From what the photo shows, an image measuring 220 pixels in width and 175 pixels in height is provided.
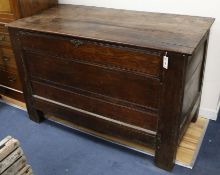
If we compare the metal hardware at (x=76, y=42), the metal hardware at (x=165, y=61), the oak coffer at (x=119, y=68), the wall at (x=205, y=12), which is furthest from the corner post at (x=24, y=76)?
the metal hardware at (x=165, y=61)

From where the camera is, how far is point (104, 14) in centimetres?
168

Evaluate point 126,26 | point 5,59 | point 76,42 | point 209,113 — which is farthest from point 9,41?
point 209,113

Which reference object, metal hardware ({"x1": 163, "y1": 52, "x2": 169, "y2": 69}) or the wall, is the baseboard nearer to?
the wall

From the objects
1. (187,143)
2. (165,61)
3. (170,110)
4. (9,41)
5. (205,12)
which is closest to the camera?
(165,61)

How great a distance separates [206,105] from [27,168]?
1.24 meters

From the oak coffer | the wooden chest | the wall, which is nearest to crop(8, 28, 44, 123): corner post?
the oak coffer

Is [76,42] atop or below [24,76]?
atop

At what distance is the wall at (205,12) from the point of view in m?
1.56

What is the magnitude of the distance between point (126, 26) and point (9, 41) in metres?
0.89

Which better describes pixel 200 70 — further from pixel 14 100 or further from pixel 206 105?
pixel 14 100

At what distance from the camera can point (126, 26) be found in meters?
1.45

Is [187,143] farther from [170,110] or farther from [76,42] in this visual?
[76,42]

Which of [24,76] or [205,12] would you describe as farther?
[24,76]

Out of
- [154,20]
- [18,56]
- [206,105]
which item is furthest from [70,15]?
[206,105]
